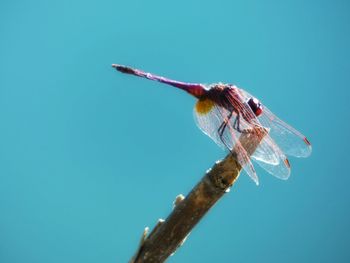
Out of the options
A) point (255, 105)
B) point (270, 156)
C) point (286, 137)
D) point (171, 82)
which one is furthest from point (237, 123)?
point (171, 82)

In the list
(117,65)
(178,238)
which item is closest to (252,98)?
(117,65)

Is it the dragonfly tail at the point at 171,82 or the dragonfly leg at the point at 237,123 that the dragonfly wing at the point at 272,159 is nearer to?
the dragonfly leg at the point at 237,123

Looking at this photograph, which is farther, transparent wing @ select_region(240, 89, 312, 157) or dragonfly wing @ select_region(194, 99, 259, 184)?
transparent wing @ select_region(240, 89, 312, 157)

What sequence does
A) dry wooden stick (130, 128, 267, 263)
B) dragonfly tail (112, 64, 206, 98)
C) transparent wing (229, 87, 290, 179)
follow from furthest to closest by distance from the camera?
1. dragonfly tail (112, 64, 206, 98)
2. transparent wing (229, 87, 290, 179)
3. dry wooden stick (130, 128, 267, 263)

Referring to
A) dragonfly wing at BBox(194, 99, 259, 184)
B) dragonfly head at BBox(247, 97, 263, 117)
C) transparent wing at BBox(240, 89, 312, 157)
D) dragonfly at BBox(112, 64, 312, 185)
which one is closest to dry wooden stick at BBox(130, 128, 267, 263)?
dragonfly at BBox(112, 64, 312, 185)

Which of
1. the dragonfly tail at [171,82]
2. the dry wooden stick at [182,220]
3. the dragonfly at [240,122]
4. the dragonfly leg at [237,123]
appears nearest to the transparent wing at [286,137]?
the dragonfly at [240,122]

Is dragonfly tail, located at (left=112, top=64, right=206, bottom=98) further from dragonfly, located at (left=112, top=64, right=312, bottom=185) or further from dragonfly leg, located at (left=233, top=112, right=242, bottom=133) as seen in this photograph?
dragonfly leg, located at (left=233, top=112, right=242, bottom=133)
